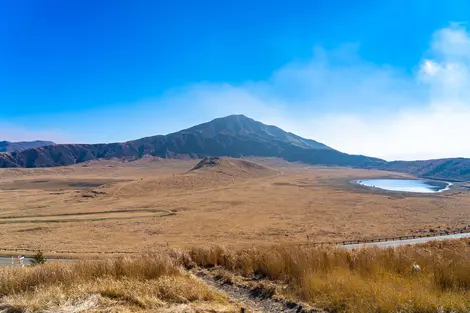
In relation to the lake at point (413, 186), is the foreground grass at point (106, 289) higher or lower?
higher

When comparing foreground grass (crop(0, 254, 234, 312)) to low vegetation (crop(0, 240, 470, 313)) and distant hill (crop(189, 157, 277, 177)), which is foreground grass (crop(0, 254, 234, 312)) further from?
distant hill (crop(189, 157, 277, 177))

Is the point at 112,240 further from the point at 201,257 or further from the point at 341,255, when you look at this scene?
the point at 341,255

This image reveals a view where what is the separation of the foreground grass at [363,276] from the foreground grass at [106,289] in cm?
184

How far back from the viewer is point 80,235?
148 ft

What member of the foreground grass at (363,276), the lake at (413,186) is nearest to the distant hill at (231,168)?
the lake at (413,186)

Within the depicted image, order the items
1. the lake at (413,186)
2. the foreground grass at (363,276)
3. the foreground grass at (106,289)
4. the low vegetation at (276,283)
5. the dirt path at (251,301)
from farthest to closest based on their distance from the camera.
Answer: the lake at (413,186) → the dirt path at (251,301) → the foreground grass at (106,289) → the low vegetation at (276,283) → the foreground grass at (363,276)

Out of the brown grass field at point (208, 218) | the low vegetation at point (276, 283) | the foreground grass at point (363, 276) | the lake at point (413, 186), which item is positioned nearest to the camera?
the foreground grass at point (363, 276)

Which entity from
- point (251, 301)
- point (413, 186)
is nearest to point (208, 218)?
point (251, 301)

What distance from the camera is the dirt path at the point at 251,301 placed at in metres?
5.81

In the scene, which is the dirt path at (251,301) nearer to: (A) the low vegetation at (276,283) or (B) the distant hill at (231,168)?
(A) the low vegetation at (276,283)

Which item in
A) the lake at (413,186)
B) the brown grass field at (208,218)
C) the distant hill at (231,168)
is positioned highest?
the distant hill at (231,168)

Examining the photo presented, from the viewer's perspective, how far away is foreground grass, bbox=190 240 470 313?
5.14m

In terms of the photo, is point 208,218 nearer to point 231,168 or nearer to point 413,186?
point 413,186

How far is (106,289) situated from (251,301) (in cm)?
306
